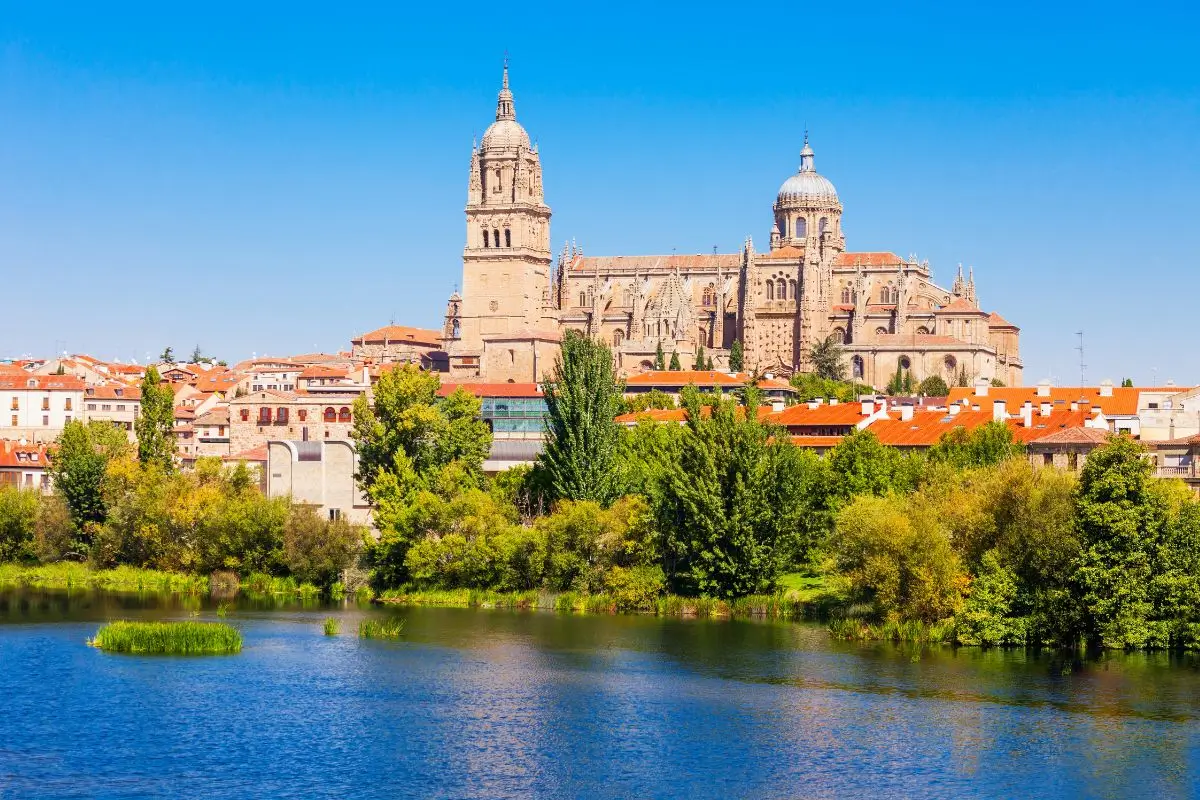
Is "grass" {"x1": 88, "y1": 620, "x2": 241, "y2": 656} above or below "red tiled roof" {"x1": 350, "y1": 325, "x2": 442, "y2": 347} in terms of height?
below

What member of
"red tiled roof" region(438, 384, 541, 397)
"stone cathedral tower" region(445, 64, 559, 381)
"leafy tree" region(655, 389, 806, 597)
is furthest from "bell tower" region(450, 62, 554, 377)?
"leafy tree" region(655, 389, 806, 597)

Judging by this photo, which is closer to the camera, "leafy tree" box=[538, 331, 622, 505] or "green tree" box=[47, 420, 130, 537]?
"leafy tree" box=[538, 331, 622, 505]

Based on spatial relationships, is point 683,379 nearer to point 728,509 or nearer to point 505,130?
point 505,130

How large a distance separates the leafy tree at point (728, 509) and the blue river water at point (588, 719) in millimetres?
3296

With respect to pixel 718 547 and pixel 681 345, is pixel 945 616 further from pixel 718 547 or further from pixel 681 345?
pixel 681 345

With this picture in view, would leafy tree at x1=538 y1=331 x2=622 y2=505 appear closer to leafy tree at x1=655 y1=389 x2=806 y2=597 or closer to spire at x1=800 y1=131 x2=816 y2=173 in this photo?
leafy tree at x1=655 y1=389 x2=806 y2=597

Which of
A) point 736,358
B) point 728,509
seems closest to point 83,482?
point 728,509

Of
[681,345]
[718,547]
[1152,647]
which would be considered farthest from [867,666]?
[681,345]

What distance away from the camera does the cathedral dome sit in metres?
147

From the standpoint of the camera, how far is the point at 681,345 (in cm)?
12575

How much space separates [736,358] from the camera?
4909 inches

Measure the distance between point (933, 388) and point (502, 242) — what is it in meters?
29.0

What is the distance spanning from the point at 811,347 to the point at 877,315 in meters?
5.56

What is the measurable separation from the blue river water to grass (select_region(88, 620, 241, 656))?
68 centimetres
